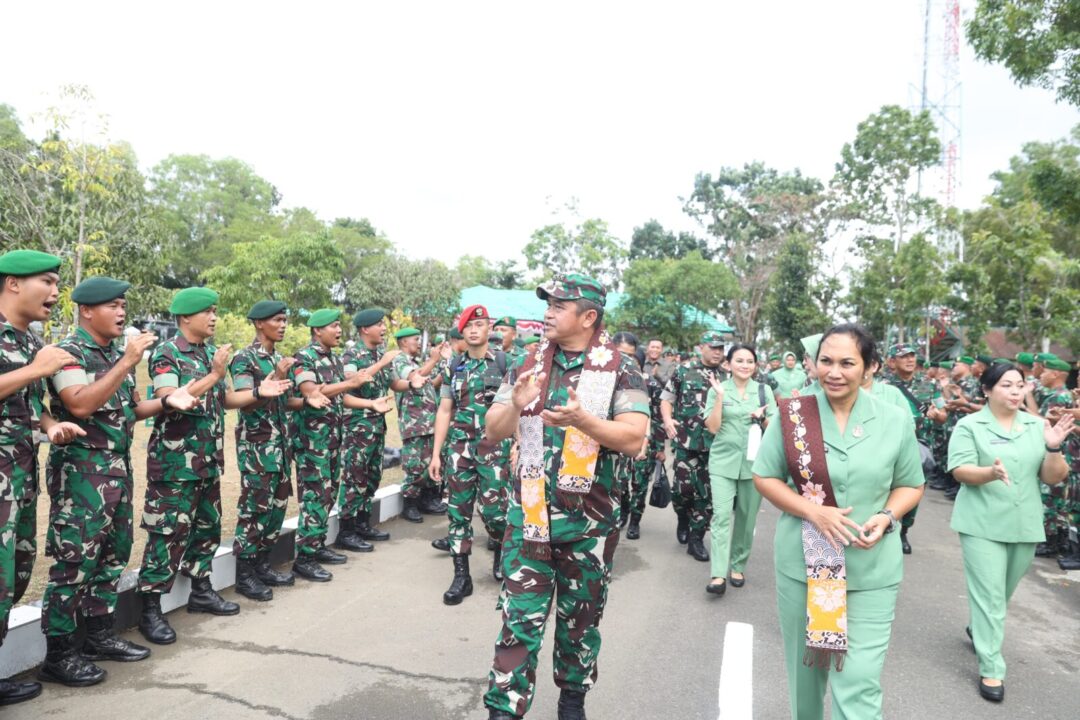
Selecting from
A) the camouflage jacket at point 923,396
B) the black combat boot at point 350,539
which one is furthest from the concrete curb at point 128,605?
the camouflage jacket at point 923,396

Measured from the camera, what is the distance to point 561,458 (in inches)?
119

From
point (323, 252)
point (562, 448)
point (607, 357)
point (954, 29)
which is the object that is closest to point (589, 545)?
point (562, 448)

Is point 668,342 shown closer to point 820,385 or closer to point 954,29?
point 954,29

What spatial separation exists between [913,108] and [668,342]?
12688mm

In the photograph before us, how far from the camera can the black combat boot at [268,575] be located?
512cm

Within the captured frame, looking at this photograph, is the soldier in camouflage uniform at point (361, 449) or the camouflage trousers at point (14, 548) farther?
the soldier in camouflage uniform at point (361, 449)

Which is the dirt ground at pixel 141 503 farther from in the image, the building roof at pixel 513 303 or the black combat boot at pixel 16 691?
the building roof at pixel 513 303

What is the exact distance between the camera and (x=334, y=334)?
5.71 meters

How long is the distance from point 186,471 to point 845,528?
3695 millimetres

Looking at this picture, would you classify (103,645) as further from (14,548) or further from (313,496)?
(313,496)

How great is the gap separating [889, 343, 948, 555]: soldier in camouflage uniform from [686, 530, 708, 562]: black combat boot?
5.42 ft

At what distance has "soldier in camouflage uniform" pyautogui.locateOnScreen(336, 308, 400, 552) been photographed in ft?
20.6

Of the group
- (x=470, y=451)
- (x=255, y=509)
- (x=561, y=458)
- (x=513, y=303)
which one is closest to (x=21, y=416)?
(x=255, y=509)

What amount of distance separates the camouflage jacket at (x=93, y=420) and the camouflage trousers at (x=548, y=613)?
2.24 metres
